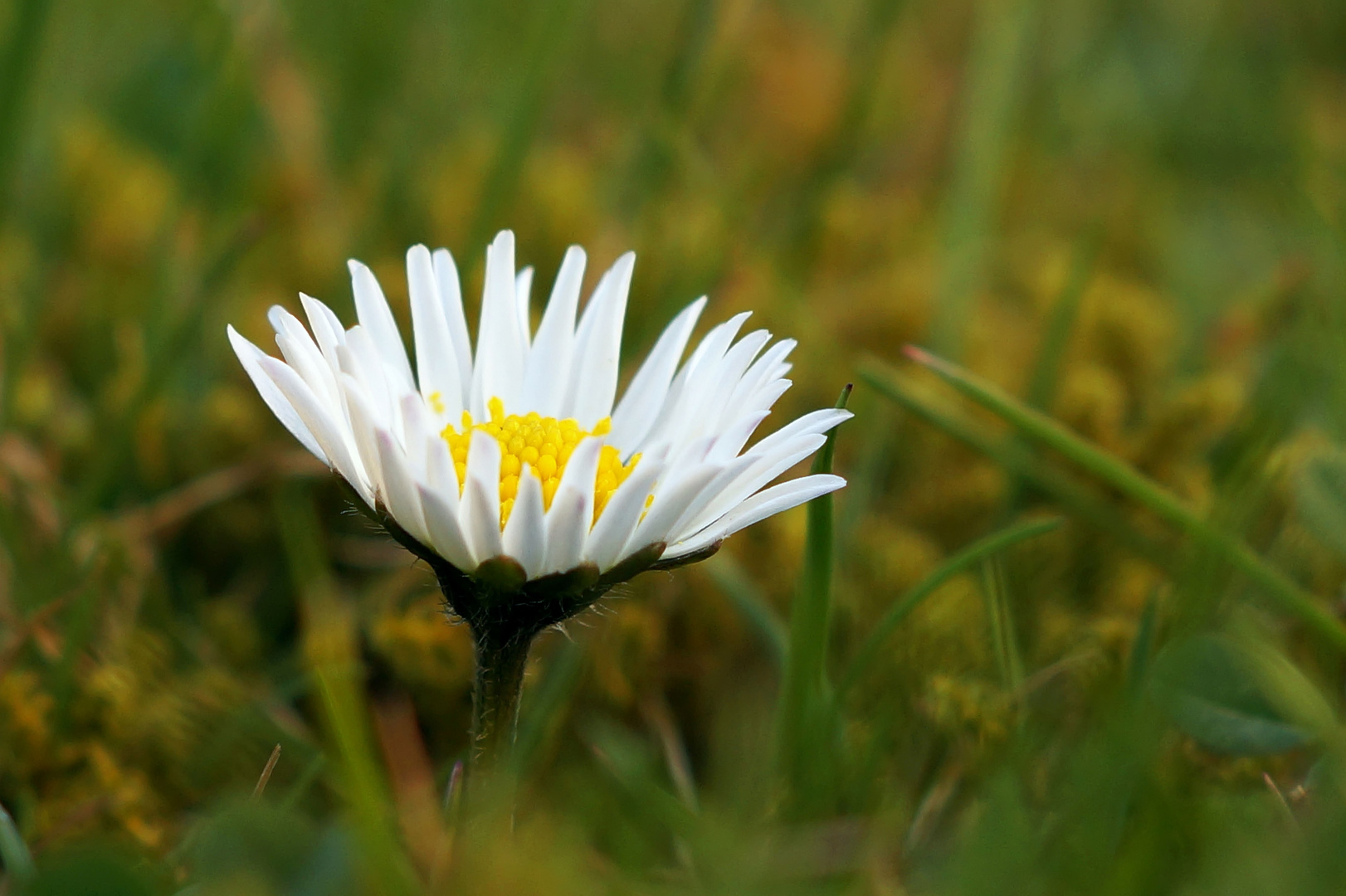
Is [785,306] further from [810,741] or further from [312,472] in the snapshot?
[810,741]

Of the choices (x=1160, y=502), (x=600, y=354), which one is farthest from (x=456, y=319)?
(x=1160, y=502)

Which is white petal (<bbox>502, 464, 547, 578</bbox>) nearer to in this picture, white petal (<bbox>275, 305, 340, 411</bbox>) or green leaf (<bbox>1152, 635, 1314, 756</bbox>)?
white petal (<bbox>275, 305, 340, 411</bbox>)

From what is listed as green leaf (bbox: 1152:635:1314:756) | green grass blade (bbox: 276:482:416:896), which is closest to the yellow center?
green grass blade (bbox: 276:482:416:896)

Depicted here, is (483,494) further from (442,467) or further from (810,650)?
(810,650)

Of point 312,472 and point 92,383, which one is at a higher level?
point 92,383

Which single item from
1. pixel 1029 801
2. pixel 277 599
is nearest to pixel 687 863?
pixel 1029 801

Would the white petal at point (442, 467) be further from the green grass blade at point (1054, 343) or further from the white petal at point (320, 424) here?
the green grass blade at point (1054, 343)
